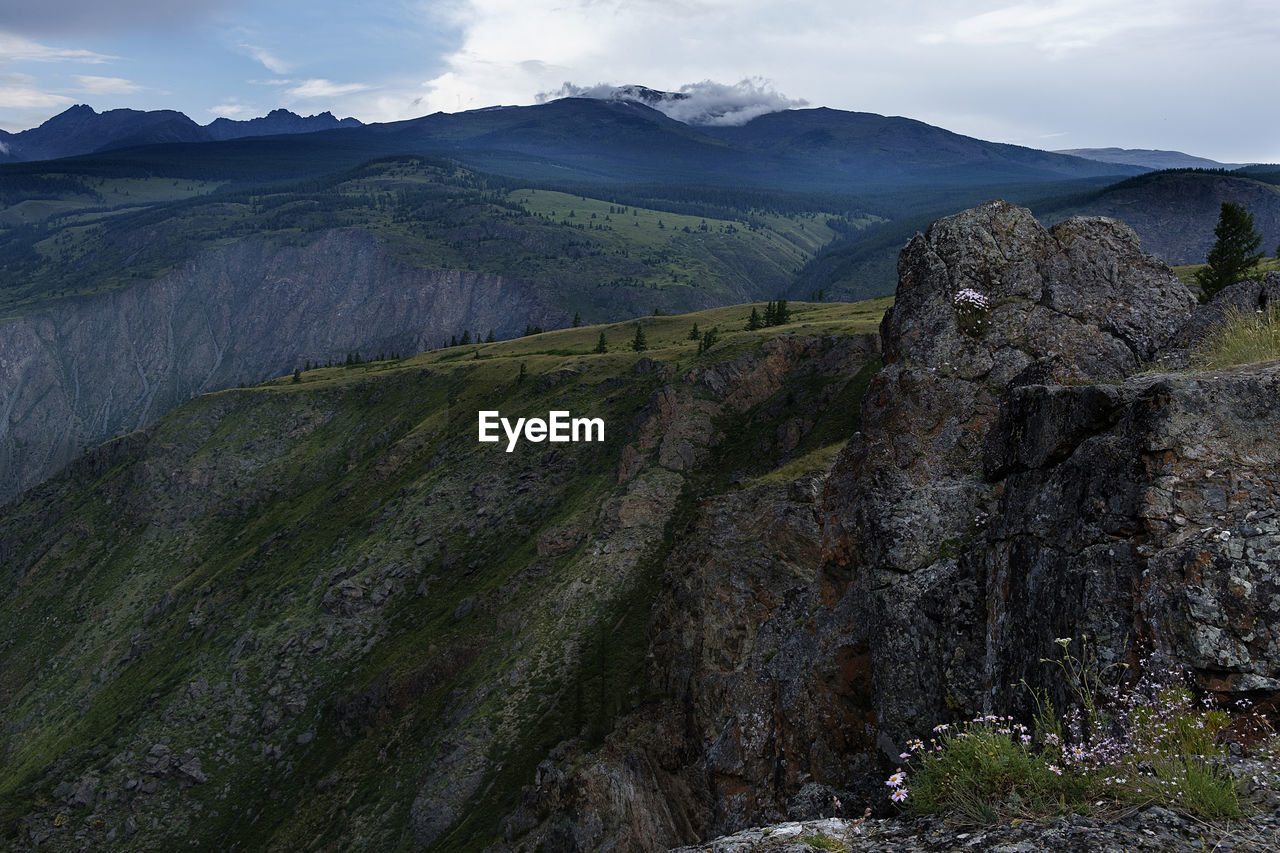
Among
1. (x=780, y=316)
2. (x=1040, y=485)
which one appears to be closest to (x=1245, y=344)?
(x=1040, y=485)

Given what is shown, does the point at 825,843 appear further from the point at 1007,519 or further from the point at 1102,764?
the point at 1007,519

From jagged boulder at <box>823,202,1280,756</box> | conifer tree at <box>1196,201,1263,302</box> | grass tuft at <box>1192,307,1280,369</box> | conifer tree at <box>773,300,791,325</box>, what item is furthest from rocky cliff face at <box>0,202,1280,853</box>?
conifer tree at <box>773,300,791,325</box>

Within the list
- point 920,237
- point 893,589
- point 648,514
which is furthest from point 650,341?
point 893,589

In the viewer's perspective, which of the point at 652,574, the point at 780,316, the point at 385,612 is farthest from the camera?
the point at 780,316

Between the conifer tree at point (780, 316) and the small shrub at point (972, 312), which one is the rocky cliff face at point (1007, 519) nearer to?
the small shrub at point (972, 312)

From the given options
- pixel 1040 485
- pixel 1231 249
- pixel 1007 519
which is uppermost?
pixel 1231 249

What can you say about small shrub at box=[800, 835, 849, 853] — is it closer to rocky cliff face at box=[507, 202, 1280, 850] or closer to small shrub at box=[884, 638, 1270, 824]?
small shrub at box=[884, 638, 1270, 824]
